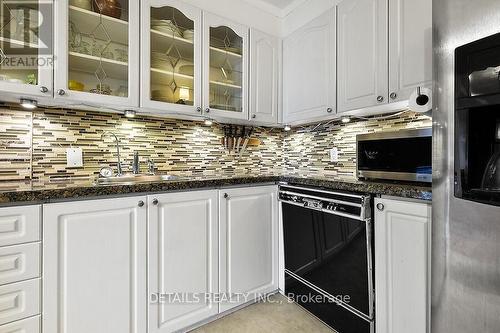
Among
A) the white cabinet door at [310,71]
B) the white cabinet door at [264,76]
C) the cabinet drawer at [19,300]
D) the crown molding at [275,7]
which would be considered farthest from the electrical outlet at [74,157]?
the crown molding at [275,7]

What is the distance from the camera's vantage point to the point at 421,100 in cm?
112

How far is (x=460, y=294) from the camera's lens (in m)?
0.77

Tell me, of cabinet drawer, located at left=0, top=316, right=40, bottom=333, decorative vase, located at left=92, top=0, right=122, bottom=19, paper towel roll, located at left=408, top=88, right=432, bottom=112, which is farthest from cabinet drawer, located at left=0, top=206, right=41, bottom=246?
paper towel roll, located at left=408, top=88, right=432, bottom=112

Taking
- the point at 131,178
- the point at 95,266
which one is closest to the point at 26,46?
the point at 131,178

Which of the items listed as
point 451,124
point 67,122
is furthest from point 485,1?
point 67,122

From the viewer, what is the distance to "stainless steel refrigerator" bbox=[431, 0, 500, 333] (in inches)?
26.9

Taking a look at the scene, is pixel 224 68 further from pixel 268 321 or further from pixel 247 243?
pixel 268 321

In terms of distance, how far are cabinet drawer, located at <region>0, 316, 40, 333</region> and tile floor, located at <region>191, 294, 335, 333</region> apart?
2.66 feet

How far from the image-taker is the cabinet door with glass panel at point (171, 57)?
157cm

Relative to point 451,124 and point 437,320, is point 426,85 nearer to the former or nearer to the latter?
point 451,124

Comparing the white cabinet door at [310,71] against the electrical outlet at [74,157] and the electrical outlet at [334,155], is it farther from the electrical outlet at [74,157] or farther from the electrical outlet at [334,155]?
the electrical outlet at [74,157]

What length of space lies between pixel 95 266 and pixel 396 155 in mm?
1720

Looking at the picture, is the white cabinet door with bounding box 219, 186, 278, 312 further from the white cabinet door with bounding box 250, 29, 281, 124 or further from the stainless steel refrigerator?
the stainless steel refrigerator

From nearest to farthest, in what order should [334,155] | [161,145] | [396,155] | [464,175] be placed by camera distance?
[464,175] → [396,155] → [161,145] → [334,155]
